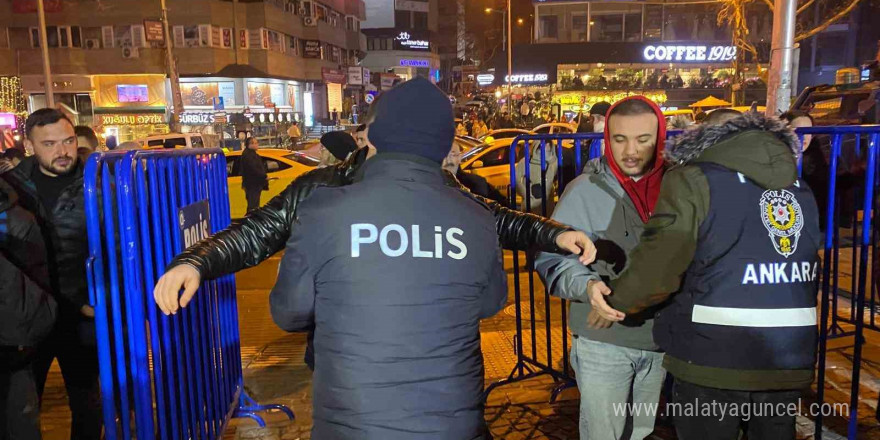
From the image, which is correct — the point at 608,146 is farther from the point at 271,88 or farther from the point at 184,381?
the point at 271,88

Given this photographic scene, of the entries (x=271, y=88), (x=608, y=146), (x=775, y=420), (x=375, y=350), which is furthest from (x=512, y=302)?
(x=271, y=88)

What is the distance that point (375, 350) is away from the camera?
1.79 m

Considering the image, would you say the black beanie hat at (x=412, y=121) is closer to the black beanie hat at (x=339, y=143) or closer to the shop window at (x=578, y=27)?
the black beanie hat at (x=339, y=143)

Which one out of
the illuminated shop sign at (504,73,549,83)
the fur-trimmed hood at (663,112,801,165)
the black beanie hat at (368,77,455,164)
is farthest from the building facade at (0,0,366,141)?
the black beanie hat at (368,77,455,164)

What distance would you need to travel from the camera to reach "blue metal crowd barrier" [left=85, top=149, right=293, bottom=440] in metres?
2.60

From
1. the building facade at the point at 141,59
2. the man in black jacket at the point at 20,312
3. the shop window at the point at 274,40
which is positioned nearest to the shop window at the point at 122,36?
the building facade at the point at 141,59

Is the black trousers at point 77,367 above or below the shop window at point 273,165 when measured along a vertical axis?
below

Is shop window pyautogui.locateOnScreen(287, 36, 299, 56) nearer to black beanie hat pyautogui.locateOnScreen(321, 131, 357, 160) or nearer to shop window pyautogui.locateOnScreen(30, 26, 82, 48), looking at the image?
shop window pyautogui.locateOnScreen(30, 26, 82, 48)

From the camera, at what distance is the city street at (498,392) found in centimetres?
408

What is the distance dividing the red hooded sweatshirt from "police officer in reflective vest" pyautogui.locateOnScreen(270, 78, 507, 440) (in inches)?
51.0

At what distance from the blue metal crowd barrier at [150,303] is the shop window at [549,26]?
35.3 meters

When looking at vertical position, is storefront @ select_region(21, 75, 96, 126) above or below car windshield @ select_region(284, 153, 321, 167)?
above

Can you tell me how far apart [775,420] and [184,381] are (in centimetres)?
274

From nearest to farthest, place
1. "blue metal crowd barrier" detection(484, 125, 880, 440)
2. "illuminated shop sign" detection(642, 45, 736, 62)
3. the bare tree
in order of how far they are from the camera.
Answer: "blue metal crowd barrier" detection(484, 125, 880, 440), the bare tree, "illuminated shop sign" detection(642, 45, 736, 62)
